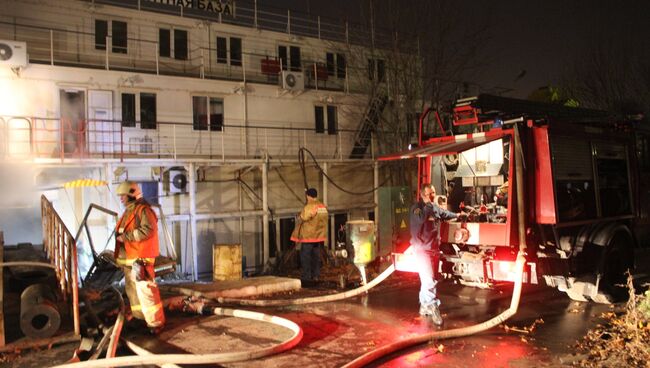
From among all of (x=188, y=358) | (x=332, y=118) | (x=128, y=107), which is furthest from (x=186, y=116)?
(x=188, y=358)

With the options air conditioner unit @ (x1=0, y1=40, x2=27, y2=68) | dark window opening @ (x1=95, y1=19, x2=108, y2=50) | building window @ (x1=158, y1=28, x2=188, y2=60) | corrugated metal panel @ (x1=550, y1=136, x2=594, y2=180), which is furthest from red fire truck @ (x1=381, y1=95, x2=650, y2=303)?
dark window opening @ (x1=95, y1=19, x2=108, y2=50)

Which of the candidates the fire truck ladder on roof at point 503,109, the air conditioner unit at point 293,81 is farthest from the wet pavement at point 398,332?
the air conditioner unit at point 293,81

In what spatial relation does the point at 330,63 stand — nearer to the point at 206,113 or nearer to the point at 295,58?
the point at 295,58

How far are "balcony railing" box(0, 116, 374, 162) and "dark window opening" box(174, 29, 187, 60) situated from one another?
2582 millimetres

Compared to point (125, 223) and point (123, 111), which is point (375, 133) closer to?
point (123, 111)

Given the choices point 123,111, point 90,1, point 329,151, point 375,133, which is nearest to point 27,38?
point 90,1

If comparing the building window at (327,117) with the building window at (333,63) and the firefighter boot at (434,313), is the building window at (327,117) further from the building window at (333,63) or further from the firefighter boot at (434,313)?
the firefighter boot at (434,313)

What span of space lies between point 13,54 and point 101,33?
10.8ft

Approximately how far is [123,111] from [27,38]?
3.32 m

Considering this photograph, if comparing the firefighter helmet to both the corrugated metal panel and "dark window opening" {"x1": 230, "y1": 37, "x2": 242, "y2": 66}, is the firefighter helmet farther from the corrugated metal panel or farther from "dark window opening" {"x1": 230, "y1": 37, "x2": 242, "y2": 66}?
"dark window opening" {"x1": 230, "y1": 37, "x2": 242, "y2": 66}

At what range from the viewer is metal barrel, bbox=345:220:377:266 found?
31.3ft

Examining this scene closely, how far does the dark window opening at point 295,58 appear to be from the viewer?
1968cm

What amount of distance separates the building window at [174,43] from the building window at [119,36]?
1087 millimetres

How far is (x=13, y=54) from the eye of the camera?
13352mm
